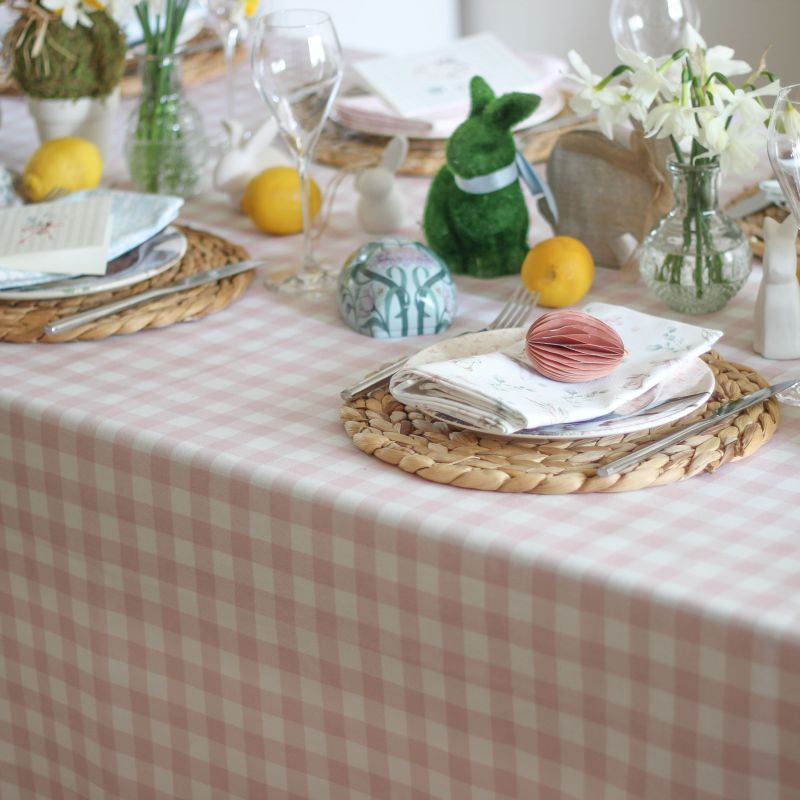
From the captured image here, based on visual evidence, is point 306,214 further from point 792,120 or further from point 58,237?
point 792,120

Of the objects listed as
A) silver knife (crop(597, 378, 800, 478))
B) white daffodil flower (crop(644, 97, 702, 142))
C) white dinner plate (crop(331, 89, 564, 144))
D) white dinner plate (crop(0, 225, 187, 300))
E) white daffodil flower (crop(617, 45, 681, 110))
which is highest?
white daffodil flower (crop(617, 45, 681, 110))

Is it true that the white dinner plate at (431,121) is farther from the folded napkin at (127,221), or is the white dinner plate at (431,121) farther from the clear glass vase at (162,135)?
the folded napkin at (127,221)

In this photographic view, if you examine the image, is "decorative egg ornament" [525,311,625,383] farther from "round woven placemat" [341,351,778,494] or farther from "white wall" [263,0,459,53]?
"white wall" [263,0,459,53]

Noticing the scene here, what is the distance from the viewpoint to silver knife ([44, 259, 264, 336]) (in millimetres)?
1104

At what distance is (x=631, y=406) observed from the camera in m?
0.89

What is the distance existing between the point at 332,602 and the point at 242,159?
0.70 metres

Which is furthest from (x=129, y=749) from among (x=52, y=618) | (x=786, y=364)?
(x=786, y=364)

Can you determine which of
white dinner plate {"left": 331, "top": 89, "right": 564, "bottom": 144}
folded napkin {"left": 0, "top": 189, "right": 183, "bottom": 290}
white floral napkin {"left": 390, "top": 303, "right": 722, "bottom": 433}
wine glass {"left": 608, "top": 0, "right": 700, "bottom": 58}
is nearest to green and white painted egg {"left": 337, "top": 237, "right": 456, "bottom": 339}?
white floral napkin {"left": 390, "top": 303, "right": 722, "bottom": 433}

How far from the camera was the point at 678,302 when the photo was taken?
3.66ft

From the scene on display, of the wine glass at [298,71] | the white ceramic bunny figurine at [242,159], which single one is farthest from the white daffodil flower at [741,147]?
the white ceramic bunny figurine at [242,159]

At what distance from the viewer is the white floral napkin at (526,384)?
87 cm

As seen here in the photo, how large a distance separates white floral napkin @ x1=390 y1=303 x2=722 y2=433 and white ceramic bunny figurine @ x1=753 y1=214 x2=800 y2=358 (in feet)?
0.32

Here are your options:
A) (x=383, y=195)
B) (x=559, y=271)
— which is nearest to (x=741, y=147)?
(x=559, y=271)

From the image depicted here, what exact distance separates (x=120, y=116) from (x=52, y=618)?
92cm
